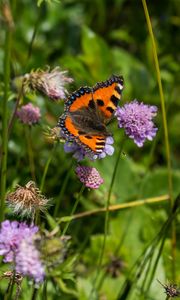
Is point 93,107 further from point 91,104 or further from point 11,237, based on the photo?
point 11,237

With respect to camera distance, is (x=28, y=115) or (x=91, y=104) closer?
(x=91, y=104)

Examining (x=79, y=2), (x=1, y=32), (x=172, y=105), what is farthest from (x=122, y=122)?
(x=79, y=2)

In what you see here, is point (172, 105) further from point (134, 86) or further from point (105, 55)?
point (105, 55)

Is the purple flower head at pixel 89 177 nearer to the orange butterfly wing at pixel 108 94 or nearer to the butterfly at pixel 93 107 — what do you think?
the butterfly at pixel 93 107

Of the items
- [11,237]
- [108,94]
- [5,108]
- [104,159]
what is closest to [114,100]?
[108,94]

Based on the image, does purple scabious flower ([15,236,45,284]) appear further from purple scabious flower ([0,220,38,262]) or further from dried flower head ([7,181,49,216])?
dried flower head ([7,181,49,216])

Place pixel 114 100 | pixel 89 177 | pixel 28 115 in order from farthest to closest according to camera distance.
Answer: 1. pixel 28 115
2. pixel 114 100
3. pixel 89 177
